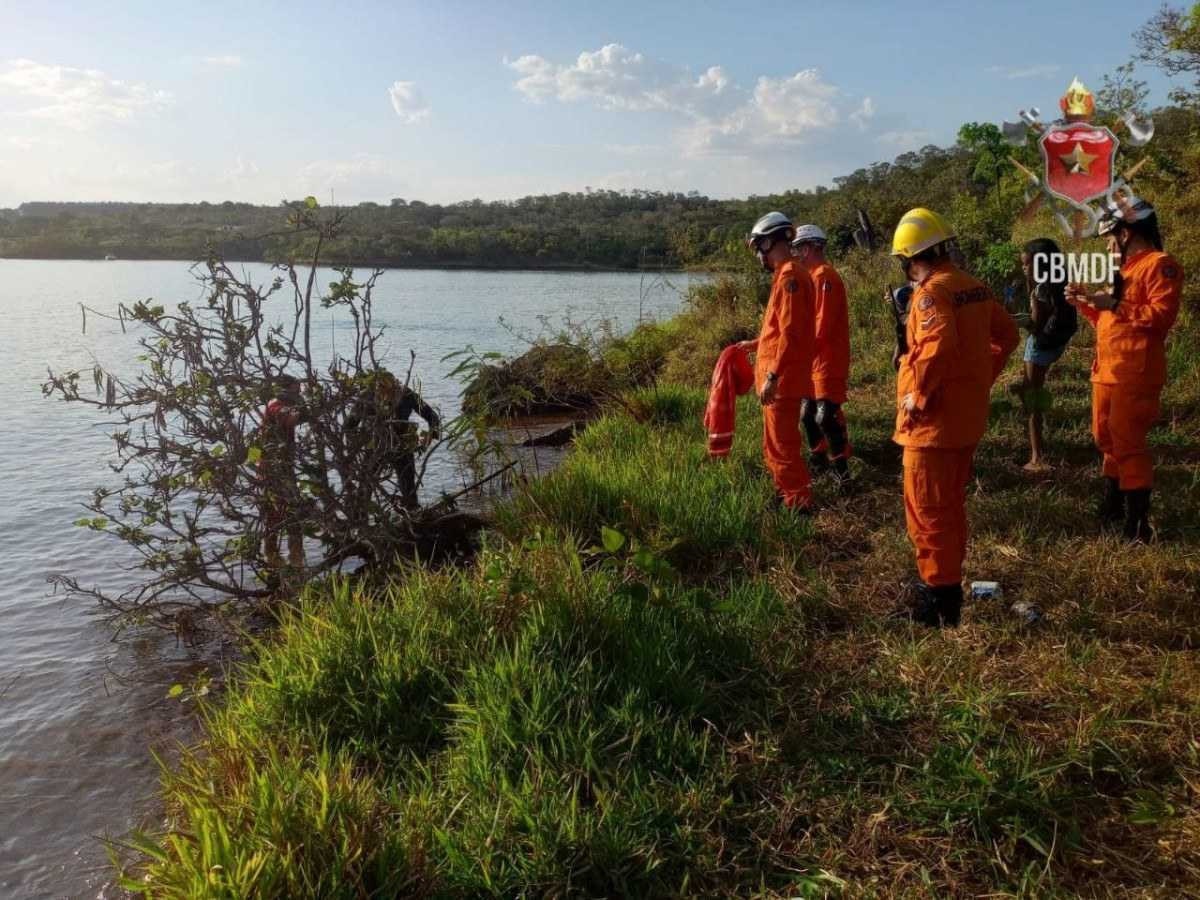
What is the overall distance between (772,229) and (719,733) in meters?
3.36

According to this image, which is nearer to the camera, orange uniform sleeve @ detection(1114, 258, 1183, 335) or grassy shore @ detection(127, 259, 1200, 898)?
grassy shore @ detection(127, 259, 1200, 898)

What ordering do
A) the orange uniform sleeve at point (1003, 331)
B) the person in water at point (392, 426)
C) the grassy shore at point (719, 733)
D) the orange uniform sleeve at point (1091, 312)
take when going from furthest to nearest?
the person in water at point (392, 426) < the orange uniform sleeve at point (1091, 312) < the orange uniform sleeve at point (1003, 331) < the grassy shore at point (719, 733)

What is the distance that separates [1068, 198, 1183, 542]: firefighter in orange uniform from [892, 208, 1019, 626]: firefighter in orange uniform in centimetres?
141

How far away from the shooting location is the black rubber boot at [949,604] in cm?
388

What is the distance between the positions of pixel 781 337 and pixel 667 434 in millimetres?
2591

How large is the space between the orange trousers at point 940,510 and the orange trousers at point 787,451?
4.90ft

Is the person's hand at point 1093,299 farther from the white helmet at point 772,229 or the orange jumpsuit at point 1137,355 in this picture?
the white helmet at point 772,229

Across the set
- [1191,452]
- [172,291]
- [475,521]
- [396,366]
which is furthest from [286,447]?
[172,291]

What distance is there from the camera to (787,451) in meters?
5.37

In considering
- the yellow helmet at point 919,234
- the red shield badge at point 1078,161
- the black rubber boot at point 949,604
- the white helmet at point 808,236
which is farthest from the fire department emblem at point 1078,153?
the black rubber boot at point 949,604

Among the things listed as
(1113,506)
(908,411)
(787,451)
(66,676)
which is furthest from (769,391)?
(66,676)

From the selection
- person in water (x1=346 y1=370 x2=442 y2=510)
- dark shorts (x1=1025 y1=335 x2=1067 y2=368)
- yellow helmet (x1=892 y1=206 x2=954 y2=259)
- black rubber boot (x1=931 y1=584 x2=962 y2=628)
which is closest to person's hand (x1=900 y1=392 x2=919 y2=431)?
yellow helmet (x1=892 y1=206 x2=954 y2=259)

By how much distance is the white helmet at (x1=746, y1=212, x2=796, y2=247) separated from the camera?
5.33 metres

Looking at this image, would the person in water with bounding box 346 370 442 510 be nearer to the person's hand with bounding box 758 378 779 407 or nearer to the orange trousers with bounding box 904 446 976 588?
the person's hand with bounding box 758 378 779 407
